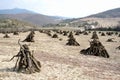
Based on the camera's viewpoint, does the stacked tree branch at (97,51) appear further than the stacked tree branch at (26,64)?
Yes

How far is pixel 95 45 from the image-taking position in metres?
21.2

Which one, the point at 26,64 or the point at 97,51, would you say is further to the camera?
the point at 97,51

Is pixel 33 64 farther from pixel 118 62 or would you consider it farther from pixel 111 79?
pixel 118 62

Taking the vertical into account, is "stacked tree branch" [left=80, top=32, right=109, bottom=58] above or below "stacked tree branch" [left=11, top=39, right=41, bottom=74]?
below

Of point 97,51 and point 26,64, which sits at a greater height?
point 26,64

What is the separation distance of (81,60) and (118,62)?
7.93ft

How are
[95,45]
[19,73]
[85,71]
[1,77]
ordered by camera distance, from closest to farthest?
[1,77] < [19,73] < [85,71] < [95,45]

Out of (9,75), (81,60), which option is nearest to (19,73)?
(9,75)

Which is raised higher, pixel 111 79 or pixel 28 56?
pixel 28 56

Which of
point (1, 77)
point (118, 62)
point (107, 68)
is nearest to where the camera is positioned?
point (1, 77)

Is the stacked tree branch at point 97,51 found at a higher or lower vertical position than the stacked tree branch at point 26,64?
lower

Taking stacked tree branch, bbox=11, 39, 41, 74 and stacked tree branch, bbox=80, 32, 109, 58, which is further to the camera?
stacked tree branch, bbox=80, 32, 109, 58

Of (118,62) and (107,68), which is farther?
(118,62)

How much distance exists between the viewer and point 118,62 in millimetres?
17844
